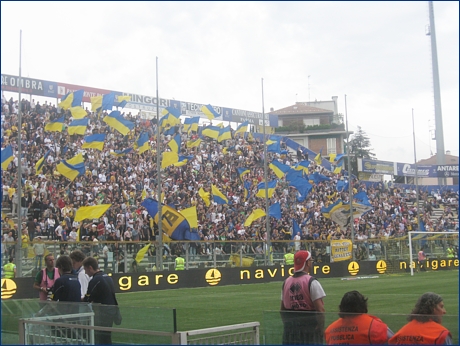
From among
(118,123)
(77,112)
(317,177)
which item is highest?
(77,112)

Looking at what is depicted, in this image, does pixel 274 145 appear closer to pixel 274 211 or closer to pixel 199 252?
pixel 274 211

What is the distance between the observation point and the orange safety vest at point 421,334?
5.88m

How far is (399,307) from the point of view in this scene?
18984 mm

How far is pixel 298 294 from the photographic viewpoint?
815cm

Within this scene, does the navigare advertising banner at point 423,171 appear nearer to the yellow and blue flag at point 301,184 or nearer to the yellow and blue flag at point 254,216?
the yellow and blue flag at point 301,184

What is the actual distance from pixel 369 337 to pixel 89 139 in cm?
2984

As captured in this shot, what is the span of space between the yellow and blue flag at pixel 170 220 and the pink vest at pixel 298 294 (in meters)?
25.4

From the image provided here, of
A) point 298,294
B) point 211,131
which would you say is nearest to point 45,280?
point 298,294

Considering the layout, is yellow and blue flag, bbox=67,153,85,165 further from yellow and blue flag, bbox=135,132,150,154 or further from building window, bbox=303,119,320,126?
building window, bbox=303,119,320,126

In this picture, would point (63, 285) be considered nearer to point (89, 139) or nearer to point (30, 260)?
point (30, 260)

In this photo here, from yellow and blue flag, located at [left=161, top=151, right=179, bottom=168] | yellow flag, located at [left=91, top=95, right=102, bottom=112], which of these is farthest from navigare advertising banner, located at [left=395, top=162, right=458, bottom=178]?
yellow and blue flag, located at [left=161, top=151, right=179, bottom=168]

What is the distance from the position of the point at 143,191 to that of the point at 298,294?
28250 millimetres

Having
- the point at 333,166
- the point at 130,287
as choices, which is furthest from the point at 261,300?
the point at 333,166

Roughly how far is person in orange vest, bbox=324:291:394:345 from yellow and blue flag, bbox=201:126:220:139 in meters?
37.9
